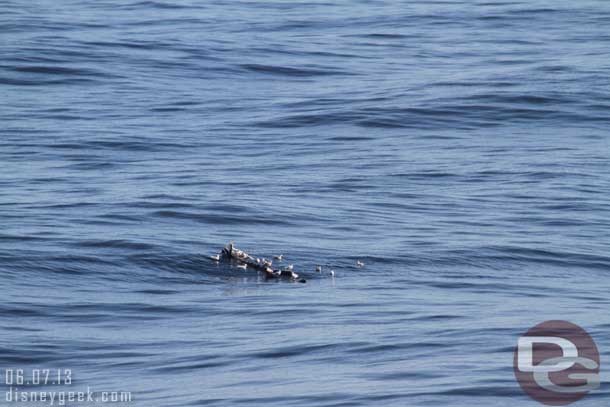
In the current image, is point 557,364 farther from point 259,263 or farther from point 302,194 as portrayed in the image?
point 302,194

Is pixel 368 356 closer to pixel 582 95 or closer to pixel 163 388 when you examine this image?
pixel 163 388

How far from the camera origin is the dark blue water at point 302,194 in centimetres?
777

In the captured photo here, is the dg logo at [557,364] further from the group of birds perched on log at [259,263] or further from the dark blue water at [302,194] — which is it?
the group of birds perched on log at [259,263]

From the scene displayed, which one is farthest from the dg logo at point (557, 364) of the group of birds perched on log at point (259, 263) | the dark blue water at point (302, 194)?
the group of birds perched on log at point (259, 263)

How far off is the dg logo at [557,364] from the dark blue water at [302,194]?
0.10 meters

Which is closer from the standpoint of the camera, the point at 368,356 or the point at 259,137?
the point at 368,356

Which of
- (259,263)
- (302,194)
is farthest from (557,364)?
(302,194)

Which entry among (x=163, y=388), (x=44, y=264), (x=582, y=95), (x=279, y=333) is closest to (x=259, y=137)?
(x=582, y=95)

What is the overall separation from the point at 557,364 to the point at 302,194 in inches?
282

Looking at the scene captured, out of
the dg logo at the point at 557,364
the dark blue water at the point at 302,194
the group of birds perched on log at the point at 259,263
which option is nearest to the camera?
the dg logo at the point at 557,364

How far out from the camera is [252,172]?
49.7ft

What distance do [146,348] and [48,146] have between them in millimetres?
8855

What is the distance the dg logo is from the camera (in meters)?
6.35

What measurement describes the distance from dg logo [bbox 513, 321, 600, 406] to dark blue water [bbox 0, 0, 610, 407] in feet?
0.34
